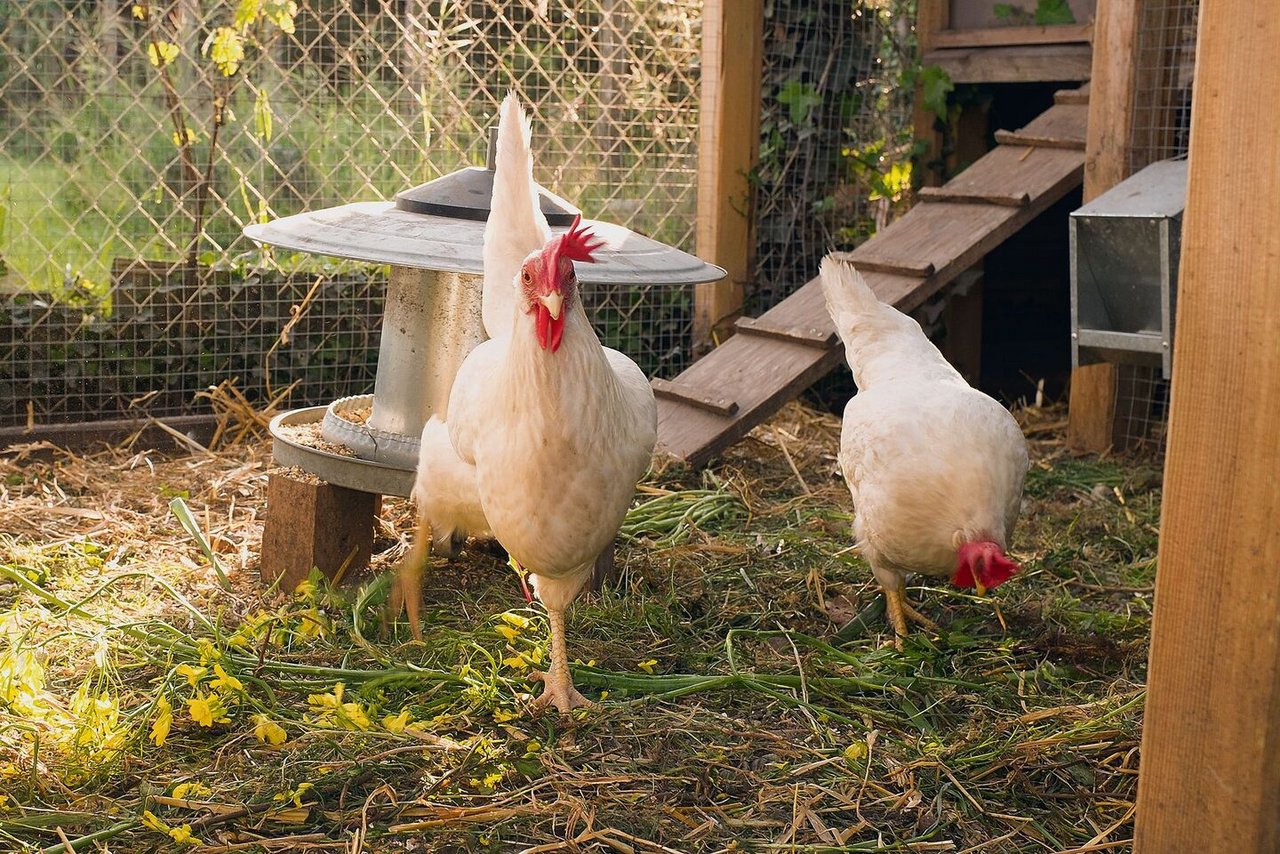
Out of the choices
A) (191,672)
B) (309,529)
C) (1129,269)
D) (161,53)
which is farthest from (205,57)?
(1129,269)

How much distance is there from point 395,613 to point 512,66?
2.90m

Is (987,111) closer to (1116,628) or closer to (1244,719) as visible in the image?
(1116,628)

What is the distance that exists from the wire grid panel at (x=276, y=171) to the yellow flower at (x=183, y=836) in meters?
3.03

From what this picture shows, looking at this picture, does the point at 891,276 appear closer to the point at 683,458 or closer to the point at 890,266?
the point at 890,266

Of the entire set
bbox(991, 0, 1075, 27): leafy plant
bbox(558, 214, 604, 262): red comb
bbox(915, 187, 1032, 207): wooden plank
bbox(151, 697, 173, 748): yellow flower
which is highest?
bbox(991, 0, 1075, 27): leafy plant

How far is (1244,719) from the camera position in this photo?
1.52 m

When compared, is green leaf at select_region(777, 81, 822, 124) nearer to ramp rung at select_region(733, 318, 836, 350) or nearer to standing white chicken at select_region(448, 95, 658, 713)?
ramp rung at select_region(733, 318, 836, 350)

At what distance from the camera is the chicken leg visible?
2.69m

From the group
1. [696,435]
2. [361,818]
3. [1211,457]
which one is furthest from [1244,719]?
[696,435]

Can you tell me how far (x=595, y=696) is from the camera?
284 cm

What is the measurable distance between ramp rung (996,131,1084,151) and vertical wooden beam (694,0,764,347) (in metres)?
1.15

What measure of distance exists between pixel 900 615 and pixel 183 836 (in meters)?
1.92

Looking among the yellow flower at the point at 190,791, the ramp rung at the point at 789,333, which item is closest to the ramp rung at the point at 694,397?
the ramp rung at the point at 789,333

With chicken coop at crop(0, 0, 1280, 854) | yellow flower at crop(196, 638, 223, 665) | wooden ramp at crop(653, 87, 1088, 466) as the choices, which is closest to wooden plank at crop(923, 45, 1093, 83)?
chicken coop at crop(0, 0, 1280, 854)
